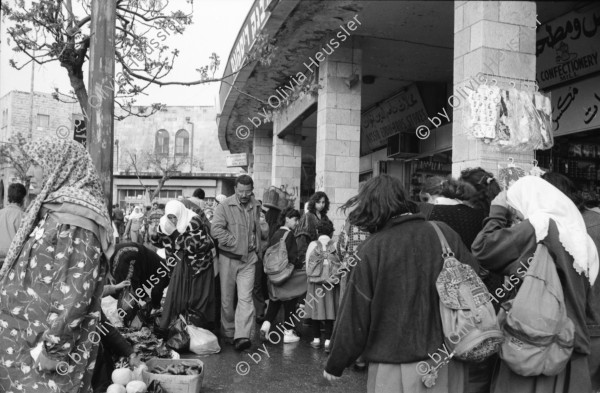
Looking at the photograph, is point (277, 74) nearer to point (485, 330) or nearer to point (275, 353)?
point (275, 353)

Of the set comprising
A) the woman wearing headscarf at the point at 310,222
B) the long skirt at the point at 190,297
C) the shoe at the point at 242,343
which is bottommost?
the shoe at the point at 242,343

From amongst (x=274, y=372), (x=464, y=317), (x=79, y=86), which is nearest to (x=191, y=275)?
(x=274, y=372)

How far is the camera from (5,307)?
2648 mm

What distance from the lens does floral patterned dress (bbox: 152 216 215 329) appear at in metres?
6.00

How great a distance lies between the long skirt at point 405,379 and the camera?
2584 mm

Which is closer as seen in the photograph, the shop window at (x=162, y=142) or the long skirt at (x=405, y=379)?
the long skirt at (x=405, y=379)

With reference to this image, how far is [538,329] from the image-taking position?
279 centimetres

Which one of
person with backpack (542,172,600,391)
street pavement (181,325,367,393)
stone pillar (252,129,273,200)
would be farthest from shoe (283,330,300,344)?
stone pillar (252,129,273,200)

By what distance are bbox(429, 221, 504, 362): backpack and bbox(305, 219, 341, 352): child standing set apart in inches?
136

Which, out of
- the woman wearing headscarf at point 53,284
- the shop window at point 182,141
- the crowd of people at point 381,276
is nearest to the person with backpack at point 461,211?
the crowd of people at point 381,276

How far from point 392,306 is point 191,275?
3934 millimetres

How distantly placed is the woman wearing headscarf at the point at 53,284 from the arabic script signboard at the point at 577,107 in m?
7.16

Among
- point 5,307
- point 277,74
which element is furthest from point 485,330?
point 277,74

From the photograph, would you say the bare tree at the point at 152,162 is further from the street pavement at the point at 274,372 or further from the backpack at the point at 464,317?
the backpack at the point at 464,317
